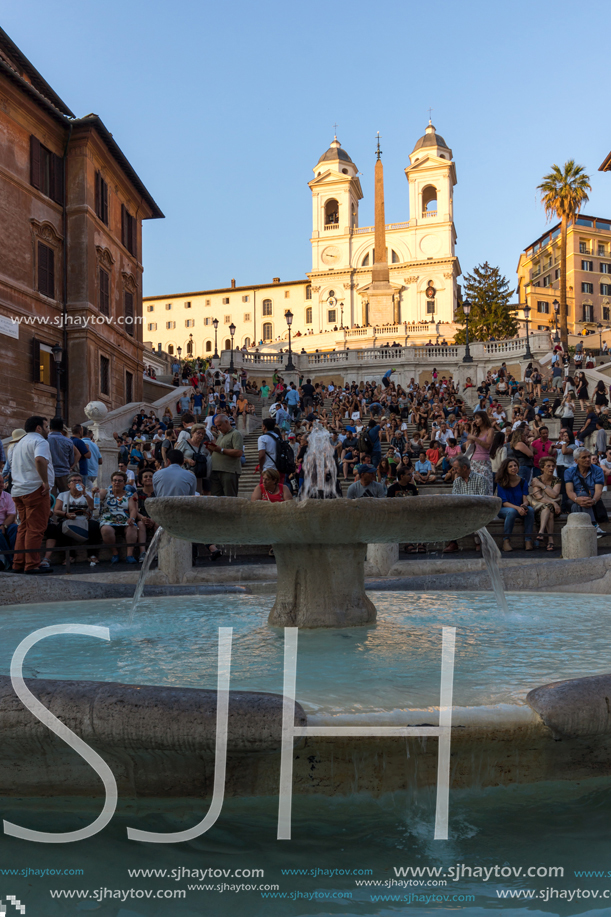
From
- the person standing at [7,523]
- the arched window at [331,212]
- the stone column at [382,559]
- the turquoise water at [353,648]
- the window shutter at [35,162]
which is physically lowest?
the turquoise water at [353,648]

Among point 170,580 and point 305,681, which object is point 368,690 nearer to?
point 305,681

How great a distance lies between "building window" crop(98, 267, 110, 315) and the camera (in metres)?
27.5

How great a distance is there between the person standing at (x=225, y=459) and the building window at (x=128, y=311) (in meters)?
22.8

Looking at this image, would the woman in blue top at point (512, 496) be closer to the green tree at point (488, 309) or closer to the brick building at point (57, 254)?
the brick building at point (57, 254)

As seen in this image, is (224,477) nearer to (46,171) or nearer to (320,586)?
(320,586)

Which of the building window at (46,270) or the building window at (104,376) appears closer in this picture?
the building window at (46,270)

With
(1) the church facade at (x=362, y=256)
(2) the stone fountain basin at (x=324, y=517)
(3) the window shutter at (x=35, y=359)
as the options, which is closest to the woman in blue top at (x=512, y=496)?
(2) the stone fountain basin at (x=324, y=517)

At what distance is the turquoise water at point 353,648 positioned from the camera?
125 inches

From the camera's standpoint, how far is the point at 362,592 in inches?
187

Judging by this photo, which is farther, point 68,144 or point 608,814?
point 68,144

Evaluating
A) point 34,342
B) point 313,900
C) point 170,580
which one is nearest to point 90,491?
point 170,580

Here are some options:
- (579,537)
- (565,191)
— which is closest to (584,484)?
(579,537)

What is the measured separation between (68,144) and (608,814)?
2795 cm

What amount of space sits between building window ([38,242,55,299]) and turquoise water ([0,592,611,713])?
21.4 metres
